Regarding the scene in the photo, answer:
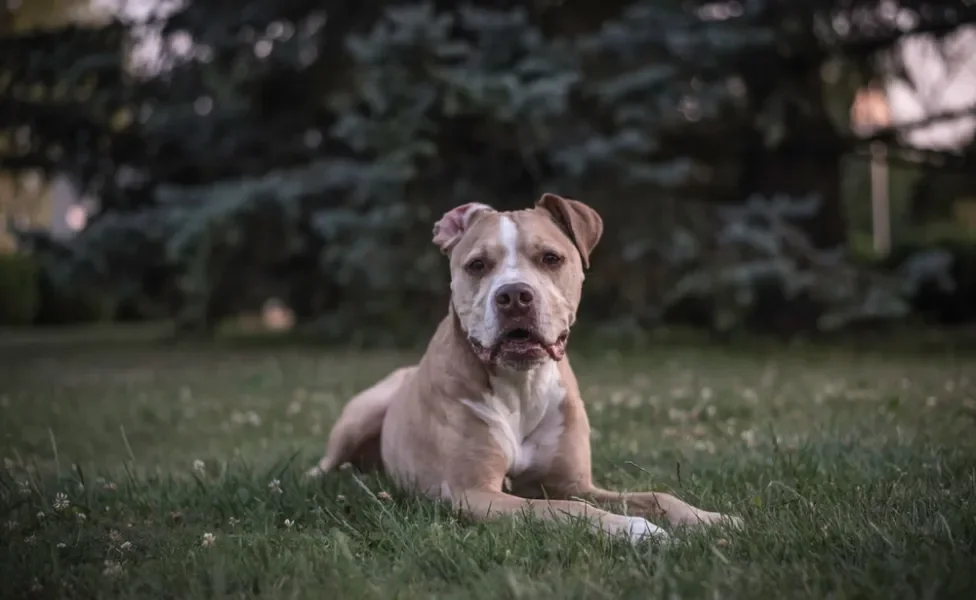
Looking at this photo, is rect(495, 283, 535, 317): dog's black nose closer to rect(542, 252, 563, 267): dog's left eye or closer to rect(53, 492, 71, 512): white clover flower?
rect(542, 252, 563, 267): dog's left eye

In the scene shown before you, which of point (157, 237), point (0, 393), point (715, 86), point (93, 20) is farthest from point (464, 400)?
point (93, 20)

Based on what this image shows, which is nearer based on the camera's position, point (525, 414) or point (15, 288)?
point (525, 414)

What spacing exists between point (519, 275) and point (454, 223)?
26.4 inches

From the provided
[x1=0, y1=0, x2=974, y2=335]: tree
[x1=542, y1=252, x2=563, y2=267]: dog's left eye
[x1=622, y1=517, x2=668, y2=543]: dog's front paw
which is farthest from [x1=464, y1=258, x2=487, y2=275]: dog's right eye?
[x1=0, y1=0, x2=974, y2=335]: tree

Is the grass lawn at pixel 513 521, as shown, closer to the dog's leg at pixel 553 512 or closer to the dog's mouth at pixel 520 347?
the dog's leg at pixel 553 512

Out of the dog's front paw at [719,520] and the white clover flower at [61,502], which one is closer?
the dog's front paw at [719,520]

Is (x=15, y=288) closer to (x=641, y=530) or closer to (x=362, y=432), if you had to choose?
(x=362, y=432)

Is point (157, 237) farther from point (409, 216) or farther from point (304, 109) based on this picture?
point (409, 216)

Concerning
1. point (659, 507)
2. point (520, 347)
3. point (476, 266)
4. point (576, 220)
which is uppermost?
point (576, 220)

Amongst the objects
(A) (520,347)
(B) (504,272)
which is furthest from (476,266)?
(A) (520,347)

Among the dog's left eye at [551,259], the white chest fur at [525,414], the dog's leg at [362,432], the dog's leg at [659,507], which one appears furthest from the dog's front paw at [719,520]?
the dog's leg at [362,432]

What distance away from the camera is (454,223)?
4.25 m

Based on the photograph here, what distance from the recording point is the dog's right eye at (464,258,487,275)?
3824 mm

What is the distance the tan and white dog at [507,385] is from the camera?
3.61 metres
